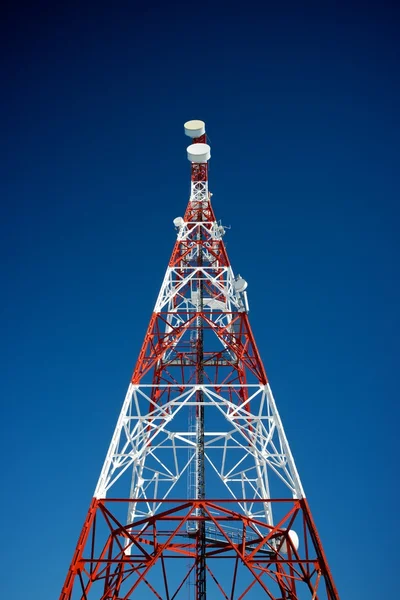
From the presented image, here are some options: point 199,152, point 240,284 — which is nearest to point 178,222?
point 199,152

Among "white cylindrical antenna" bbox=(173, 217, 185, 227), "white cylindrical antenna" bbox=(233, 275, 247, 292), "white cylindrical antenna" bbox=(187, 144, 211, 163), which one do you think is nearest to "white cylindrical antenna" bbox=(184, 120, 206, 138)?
"white cylindrical antenna" bbox=(187, 144, 211, 163)

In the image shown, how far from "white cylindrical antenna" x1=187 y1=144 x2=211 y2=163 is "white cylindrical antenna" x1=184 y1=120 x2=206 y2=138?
3.78 ft

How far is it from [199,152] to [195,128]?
6.58 feet

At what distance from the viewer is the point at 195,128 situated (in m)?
29.7

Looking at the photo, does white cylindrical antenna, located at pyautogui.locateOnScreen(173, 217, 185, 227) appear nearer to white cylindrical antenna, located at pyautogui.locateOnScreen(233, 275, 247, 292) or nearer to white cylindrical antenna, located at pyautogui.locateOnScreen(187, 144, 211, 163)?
white cylindrical antenna, located at pyautogui.locateOnScreen(187, 144, 211, 163)

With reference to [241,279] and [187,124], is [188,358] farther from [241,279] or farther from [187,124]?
[187,124]

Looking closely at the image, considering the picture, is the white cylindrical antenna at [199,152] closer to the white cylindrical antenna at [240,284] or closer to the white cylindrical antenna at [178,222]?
the white cylindrical antenna at [178,222]

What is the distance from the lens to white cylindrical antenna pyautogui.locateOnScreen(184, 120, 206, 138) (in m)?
29.7

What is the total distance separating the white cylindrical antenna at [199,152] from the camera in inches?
1139

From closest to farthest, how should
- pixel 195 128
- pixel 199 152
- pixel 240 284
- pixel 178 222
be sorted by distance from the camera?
pixel 240 284 → pixel 178 222 → pixel 199 152 → pixel 195 128

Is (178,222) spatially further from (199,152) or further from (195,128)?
(195,128)

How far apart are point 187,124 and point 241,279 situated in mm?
13956

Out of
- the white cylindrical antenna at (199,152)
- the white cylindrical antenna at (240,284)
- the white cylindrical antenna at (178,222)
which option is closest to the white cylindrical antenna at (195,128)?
the white cylindrical antenna at (199,152)

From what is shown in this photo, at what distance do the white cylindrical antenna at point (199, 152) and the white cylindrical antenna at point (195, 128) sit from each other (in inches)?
45.3
